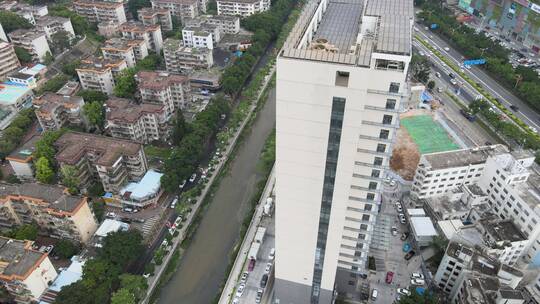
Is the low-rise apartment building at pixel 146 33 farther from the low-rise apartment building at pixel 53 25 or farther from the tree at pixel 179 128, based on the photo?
the tree at pixel 179 128

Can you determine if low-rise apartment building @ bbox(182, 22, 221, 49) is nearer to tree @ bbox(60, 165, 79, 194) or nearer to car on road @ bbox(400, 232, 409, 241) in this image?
tree @ bbox(60, 165, 79, 194)

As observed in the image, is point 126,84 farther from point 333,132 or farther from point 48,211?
point 333,132

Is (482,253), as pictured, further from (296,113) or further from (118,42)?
(118,42)

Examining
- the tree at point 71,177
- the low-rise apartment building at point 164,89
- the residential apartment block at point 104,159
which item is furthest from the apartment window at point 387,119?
the low-rise apartment building at point 164,89

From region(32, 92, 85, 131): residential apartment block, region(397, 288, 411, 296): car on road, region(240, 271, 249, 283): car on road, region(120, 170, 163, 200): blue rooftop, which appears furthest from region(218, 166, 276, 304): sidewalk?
region(32, 92, 85, 131): residential apartment block

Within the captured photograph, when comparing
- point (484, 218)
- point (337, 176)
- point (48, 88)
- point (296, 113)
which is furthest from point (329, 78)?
point (48, 88)
